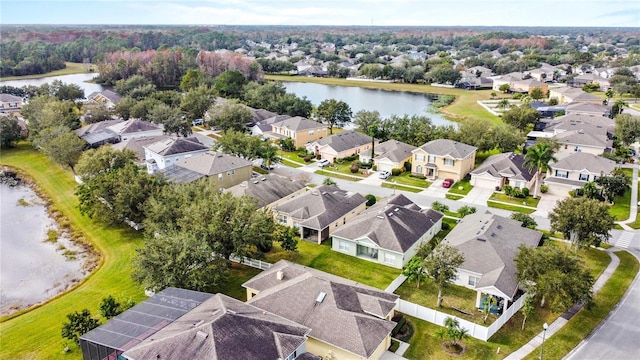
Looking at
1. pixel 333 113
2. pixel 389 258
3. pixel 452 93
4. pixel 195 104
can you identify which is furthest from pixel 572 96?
pixel 389 258

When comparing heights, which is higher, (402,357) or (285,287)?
(285,287)

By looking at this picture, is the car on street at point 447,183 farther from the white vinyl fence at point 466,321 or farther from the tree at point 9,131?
the tree at point 9,131

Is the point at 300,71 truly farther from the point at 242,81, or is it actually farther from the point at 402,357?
the point at 402,357

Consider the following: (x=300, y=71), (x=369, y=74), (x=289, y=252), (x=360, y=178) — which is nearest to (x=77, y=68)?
(x=300, y=71)

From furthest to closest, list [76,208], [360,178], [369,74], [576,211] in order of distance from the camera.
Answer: [369,74] < [360,178] < [76,208] < [576,211]

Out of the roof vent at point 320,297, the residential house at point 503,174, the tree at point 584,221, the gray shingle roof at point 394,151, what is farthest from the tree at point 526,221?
the roof vent at point 320,297
